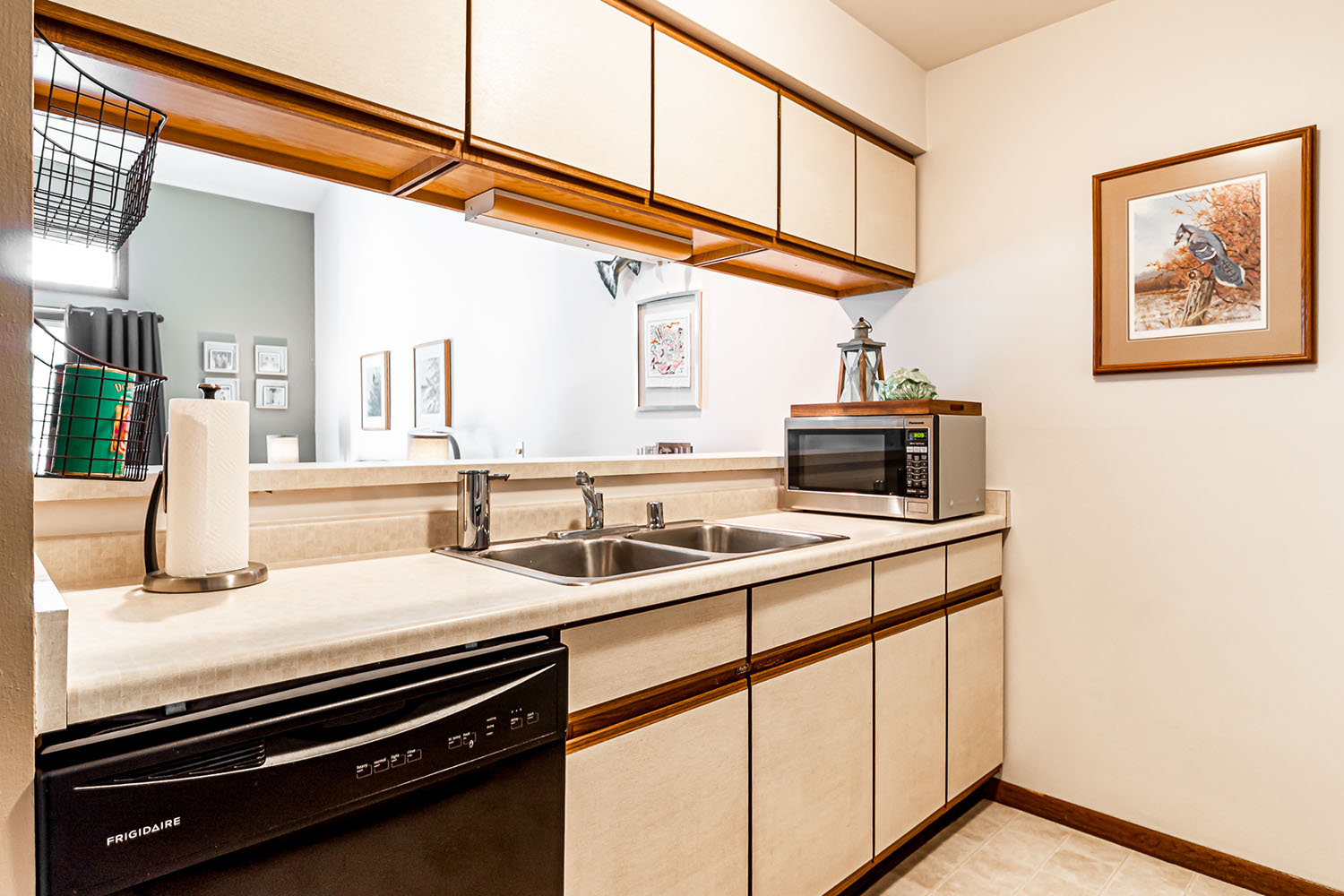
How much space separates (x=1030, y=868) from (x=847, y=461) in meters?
1.24

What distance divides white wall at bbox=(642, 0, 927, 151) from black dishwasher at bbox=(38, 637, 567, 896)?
157cm

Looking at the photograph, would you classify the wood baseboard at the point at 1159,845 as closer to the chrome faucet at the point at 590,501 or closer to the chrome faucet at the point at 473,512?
the chrome faucet at the point at 590,501

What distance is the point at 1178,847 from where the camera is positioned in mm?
2102

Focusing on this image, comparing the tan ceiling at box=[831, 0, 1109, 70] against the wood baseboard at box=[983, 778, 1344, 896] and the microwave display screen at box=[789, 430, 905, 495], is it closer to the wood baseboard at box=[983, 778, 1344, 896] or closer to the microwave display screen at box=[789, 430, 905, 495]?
the microwave display screen at box=[789, 430, 905, 495]

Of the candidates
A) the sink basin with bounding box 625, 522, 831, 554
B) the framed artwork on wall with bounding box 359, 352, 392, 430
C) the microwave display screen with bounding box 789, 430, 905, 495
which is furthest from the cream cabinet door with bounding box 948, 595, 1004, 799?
the framed artwork on wall with bounding box 359, 352, 392, 430

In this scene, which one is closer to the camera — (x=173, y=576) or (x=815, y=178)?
(x=173, y=576)

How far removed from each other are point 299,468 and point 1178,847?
8.22 ft

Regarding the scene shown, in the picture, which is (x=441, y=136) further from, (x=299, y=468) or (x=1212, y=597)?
(x=1212, y=597)

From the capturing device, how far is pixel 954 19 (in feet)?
7.58

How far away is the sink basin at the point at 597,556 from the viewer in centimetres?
179

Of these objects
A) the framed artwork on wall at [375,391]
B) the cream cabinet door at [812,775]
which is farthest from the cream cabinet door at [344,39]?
the framed artwork on wall at [375,391]

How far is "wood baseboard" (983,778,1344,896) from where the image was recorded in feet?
6.35

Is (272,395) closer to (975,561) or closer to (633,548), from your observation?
(633,548)

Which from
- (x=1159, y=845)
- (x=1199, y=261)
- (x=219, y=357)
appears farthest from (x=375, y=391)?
(x=1159, y=845)
